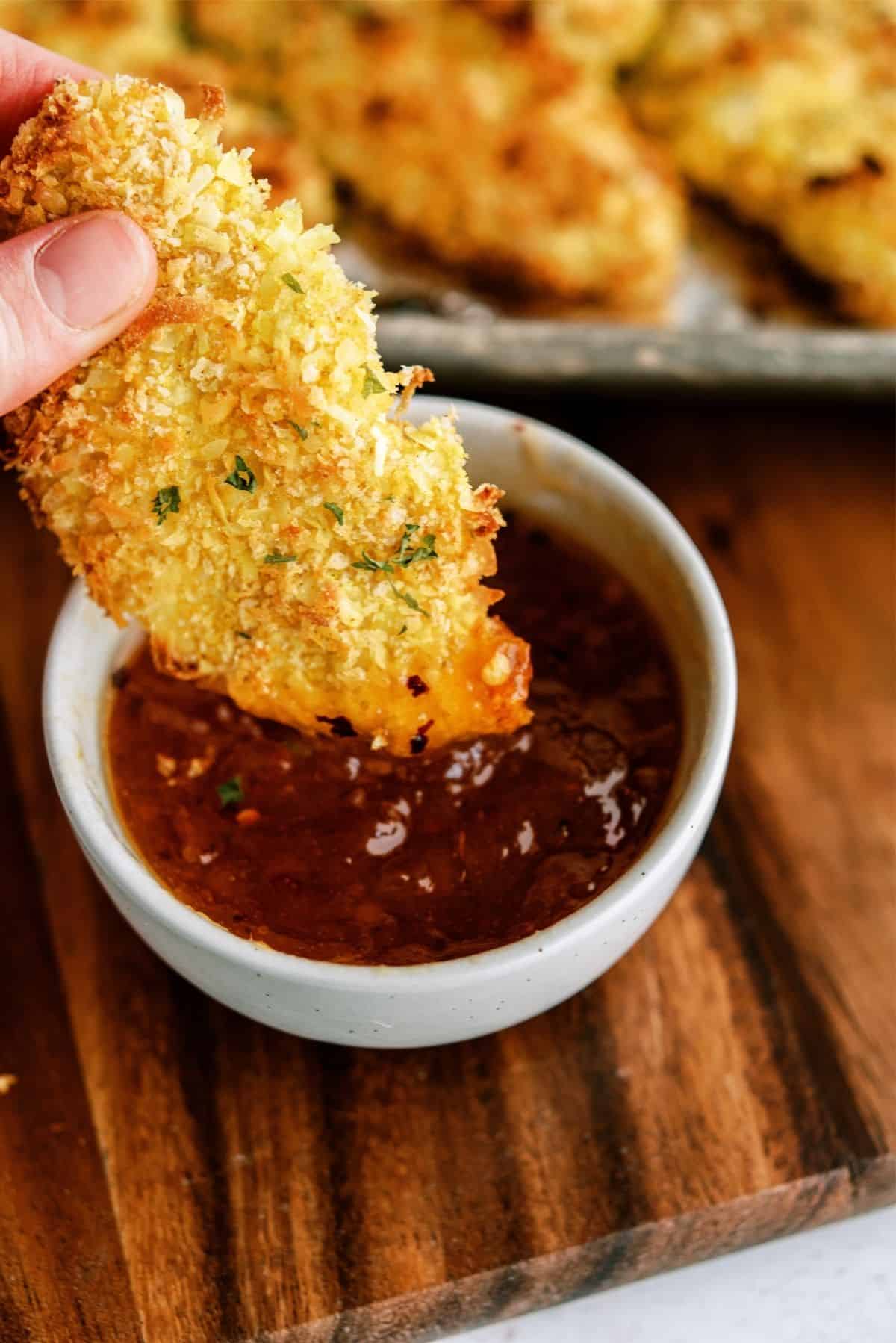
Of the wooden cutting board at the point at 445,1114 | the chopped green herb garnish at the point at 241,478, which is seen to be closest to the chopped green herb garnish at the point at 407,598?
the chopped green herb garnish at the point at 241,478

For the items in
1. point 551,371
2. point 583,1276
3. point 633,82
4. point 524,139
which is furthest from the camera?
point 633,82

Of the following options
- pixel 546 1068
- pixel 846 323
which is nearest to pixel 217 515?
pixel 546 1068

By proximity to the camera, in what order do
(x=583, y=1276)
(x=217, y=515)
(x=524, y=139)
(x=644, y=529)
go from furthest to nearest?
(x=524, y=139)
(x=644, y=529)
(x=583, y=1276)
(x=217, y=515)

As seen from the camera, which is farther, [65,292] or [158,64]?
[158,64]

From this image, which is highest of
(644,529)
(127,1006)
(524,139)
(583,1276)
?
(524,139)

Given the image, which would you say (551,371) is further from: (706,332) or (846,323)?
(846,323)

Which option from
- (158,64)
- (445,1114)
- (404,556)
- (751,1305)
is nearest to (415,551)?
(404,556)

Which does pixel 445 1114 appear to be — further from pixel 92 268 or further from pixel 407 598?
pixel 92 268
